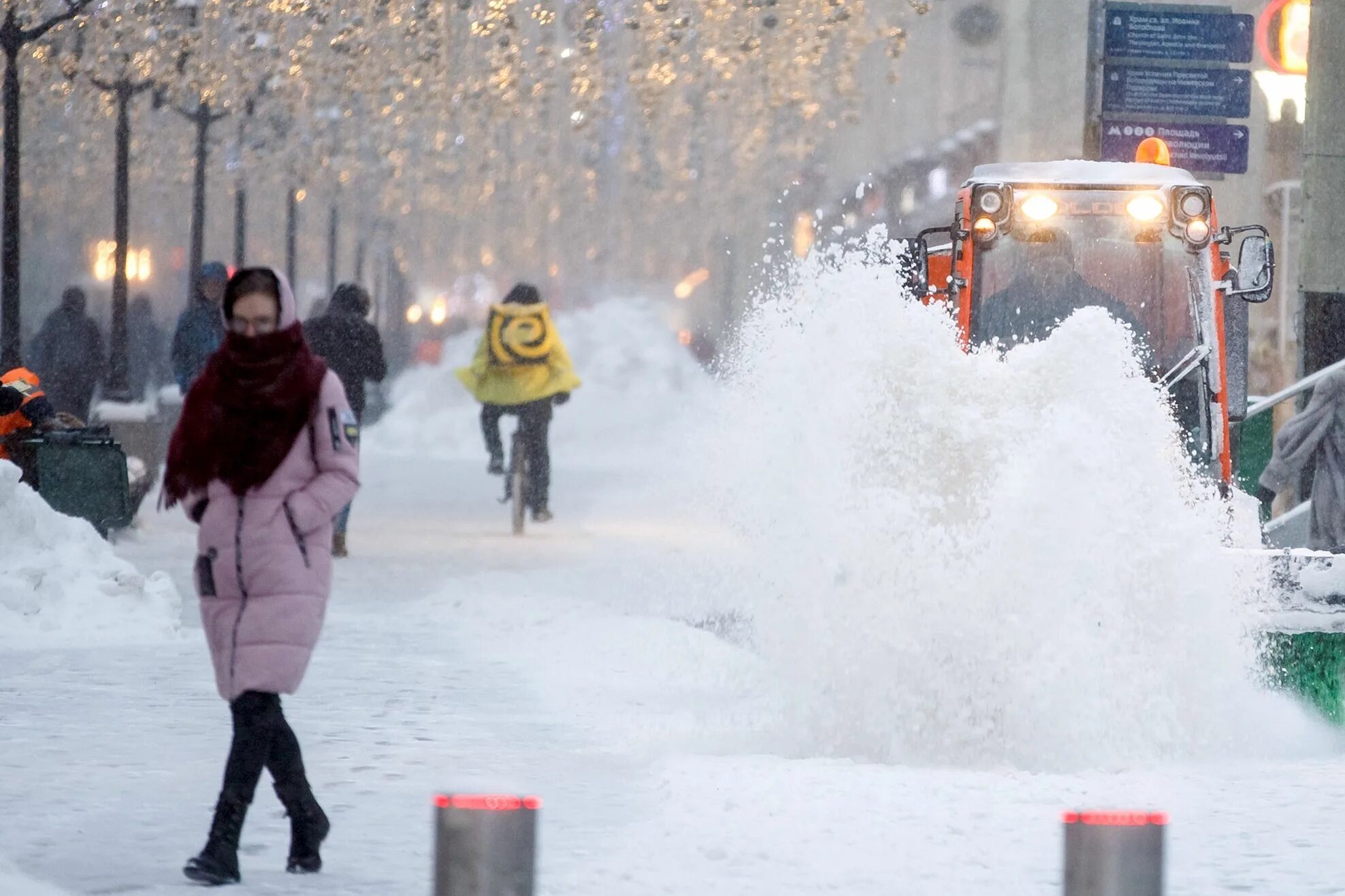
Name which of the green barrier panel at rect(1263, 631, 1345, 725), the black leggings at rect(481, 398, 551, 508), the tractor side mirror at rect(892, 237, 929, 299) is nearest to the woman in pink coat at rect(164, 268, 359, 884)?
the green barrier panel at rect(1263, 631, 1345, 725)

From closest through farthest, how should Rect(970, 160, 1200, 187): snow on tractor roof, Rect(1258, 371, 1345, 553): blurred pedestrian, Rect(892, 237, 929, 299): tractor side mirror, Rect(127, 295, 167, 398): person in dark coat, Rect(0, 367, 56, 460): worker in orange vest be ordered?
Rect(892, 237, 929, 299): tractor side mirror, Rect(970, 160, 1200, 187): snow on tractor roof, Rect(1258, 371, 1345, 553): blurred pedestrian, Rect(0, 367, 56, 460): worker in orange vest, Rect(127, 295, 167, 398): person in dark coat

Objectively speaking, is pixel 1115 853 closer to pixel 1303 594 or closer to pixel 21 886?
pixel 21 886

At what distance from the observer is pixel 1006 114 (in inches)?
1848

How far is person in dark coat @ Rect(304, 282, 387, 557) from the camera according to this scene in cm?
1586

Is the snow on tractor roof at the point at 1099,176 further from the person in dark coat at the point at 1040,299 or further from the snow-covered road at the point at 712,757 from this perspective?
the snow-covered road at the point at 712,757

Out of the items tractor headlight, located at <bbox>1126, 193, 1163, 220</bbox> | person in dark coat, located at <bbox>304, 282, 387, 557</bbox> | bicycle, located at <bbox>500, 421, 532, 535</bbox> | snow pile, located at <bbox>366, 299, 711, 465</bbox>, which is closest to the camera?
tractor headlight, located at <bbox>1126, 193, 1163, 220</bbox>

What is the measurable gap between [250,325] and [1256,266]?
6441 mm

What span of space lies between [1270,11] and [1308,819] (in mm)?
15193

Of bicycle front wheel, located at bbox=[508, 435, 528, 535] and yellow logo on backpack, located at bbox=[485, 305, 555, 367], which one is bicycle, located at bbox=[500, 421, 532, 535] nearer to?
bicycle front wheel, located at bbox=[508, 435, 528, 535]

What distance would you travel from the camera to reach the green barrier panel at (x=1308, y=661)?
9.19 meters

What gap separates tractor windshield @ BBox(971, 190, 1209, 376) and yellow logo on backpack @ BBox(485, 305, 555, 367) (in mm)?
6824

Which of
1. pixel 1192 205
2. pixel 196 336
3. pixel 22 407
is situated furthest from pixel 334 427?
pixel 196 336

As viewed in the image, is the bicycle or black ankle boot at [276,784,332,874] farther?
the bicycle

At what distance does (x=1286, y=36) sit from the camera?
2111 cm
